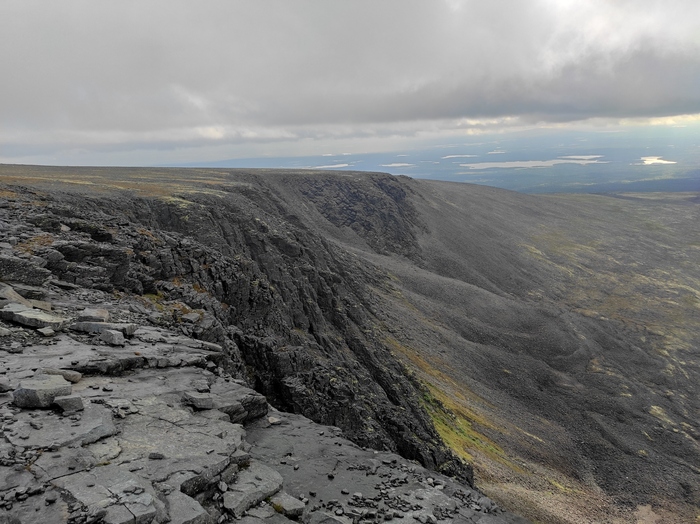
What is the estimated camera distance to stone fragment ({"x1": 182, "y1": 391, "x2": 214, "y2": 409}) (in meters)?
16.5

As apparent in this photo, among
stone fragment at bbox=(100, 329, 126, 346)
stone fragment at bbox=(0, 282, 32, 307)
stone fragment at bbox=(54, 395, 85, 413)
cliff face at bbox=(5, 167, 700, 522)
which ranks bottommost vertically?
cliff face at bbox=(5, 167, 700, 522)

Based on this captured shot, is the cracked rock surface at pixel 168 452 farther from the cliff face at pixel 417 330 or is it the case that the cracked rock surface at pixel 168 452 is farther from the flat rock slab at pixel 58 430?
the cliff face at pixel 417 330

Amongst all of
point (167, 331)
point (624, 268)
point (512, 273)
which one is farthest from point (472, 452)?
point (624, 268)

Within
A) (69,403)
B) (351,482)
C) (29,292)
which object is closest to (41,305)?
(29,292)

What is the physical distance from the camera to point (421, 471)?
65.2ft

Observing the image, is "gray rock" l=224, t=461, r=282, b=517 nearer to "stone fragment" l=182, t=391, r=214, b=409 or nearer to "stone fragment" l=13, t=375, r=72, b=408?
"stone fragment" l=182, t=391, r=214, b=409

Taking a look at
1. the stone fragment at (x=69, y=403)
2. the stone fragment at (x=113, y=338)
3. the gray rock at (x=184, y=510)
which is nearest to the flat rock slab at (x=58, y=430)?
the stone fragment at (x=69, y=403)

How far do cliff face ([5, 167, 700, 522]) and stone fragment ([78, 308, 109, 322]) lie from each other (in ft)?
11.5

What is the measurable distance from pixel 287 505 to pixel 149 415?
580 cm

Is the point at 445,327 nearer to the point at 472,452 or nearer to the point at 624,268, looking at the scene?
the point at 472,452

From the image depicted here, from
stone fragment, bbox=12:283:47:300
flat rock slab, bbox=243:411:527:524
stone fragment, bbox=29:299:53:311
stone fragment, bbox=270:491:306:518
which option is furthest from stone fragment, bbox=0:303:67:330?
stone fragment, bbox=270:491:306:518

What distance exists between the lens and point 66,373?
15.3 metres

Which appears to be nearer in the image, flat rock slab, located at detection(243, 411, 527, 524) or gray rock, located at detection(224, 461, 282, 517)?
gray rock, located at detection(224, 461, 282, 517)

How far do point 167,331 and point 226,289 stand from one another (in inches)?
537
